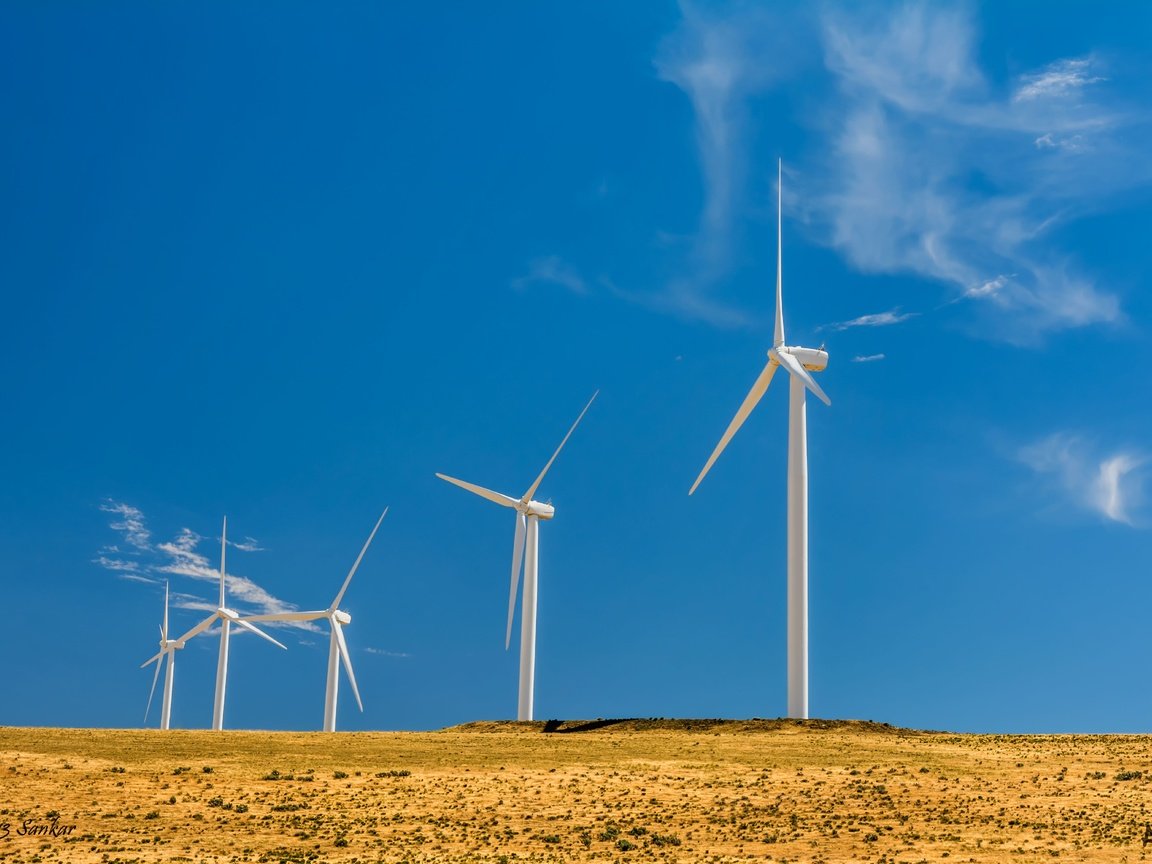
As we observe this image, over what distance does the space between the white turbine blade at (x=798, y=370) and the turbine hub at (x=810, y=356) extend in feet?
1.40

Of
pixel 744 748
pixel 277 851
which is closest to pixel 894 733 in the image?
pixel 744 748

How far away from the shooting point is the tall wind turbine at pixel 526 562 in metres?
98.4

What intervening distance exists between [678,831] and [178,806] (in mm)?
23020

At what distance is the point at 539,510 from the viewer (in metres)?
110

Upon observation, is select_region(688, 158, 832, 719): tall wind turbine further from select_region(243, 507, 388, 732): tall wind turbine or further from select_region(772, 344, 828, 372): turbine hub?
select_region(243, 507, 388, 732): tall wind turbine

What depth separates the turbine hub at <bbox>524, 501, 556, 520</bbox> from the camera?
10911cm

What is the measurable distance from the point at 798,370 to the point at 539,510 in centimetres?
3044

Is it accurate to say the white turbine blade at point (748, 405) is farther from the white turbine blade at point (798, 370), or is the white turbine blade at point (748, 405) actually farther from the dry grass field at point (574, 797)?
the dry grass field at point (574, 797)

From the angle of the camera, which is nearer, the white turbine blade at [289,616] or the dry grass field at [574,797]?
the dry grass field at [574,797]

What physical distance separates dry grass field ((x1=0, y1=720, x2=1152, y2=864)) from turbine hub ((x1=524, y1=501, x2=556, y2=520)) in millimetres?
33194

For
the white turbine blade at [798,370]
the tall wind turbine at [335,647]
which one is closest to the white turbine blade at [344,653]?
the tall wind turbine at [335,647]

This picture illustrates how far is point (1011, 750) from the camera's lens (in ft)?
241

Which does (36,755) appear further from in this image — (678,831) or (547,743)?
(678,831)

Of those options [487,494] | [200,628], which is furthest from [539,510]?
[200,628]
